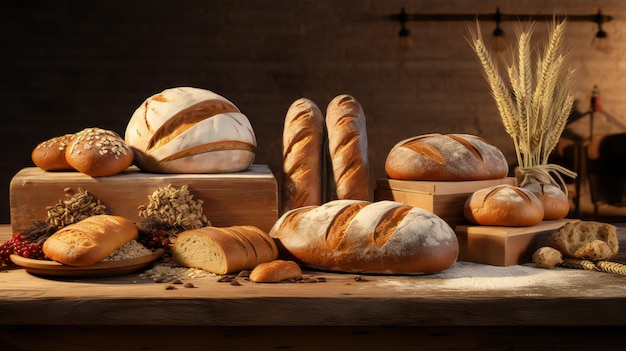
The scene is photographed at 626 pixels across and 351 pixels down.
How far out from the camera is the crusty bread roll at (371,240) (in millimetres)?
1666

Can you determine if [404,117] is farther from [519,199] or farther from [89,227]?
[89,227]

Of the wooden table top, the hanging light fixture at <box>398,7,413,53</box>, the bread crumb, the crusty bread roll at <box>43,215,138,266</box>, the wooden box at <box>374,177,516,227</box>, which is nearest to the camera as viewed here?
the wooden table top

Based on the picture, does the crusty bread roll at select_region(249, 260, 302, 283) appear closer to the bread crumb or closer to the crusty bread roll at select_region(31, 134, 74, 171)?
the bread crumb

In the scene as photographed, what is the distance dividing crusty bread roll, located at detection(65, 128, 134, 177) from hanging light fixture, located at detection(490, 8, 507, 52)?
3.08 metres

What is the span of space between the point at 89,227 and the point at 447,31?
3.36 meters

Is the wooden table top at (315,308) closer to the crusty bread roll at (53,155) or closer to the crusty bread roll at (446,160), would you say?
the crusty bread roll at (446,160)

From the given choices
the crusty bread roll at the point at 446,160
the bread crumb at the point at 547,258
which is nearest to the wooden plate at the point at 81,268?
the crusty bread roll at the point at 446,160

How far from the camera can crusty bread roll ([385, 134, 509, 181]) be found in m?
2.06

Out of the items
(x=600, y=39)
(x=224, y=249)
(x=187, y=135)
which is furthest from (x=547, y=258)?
(x=600, y=39)

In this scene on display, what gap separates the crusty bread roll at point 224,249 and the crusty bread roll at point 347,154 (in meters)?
0.48

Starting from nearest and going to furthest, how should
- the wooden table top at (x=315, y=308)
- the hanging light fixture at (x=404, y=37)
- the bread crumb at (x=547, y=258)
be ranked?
the wooden table top at (x=315, y=308)
the bread crumb at (x=547, y=258)
the hanging light fixture at (x=404, y=37)

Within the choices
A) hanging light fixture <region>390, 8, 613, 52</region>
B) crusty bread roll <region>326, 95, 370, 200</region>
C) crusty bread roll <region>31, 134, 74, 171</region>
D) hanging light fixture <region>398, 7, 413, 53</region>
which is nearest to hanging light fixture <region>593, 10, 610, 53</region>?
hanging light fixture <region>390, 8, 613, 52</region>

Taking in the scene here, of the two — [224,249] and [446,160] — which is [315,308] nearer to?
[224,249]

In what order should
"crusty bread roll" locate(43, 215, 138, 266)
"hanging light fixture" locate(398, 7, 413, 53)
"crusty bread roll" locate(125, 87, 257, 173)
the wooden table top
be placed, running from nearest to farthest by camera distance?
the wooden table top → "crusty bread roll" locate(43, 215, 138, 266) → "crusty bread roll" locate(125, 87, 257, 173) → "hanging light fixture" locate(398, 7, 413, 53)
